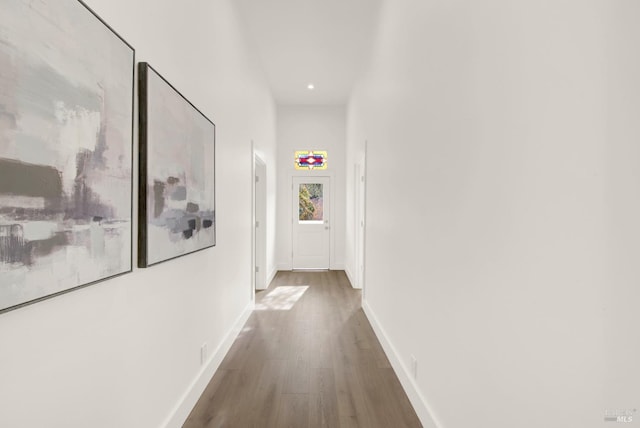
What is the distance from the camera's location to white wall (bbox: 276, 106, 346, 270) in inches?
259

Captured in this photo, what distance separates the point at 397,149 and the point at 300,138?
4.23 m

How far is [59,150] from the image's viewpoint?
0.96m

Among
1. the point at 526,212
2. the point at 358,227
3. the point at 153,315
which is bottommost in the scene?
the point at 153,315

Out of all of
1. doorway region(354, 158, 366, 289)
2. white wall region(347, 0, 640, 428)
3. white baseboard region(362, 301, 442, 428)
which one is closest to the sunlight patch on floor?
doorway region(354, 158, 366, 289)

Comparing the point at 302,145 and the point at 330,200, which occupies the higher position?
the point at 302,145

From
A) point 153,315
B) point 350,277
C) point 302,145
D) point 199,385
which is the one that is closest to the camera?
point 153,315

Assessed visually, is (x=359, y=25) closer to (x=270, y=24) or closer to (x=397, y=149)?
(x=270, y=24)

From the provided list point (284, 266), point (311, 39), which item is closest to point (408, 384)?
point (311, 39)

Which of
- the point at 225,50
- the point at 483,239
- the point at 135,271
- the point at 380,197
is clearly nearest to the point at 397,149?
the point at 380,197

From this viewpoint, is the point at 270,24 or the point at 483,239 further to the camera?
the point at 270,24

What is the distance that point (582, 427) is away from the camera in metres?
0.81

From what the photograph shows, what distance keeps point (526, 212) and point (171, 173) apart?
1582mm

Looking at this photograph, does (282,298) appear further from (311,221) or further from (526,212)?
(526,212)

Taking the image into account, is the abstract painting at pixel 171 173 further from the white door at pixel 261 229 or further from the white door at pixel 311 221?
the white door at pixel 311 221
